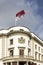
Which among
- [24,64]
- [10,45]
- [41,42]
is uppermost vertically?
[41,42]

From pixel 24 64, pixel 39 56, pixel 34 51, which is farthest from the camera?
pixel 39 56

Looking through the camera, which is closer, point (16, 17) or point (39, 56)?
point (16, 17)

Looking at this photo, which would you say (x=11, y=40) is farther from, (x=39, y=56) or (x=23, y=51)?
(x=39, y=56)

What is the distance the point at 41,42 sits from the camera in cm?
9444

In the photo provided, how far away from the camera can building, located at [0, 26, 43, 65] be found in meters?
74.6

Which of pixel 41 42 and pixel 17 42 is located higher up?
pixel 41 42

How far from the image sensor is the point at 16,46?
77.1m

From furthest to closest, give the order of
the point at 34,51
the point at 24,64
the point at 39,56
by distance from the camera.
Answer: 1. the point at 39,56
2. the point at 34,51
3. the point at 24,64

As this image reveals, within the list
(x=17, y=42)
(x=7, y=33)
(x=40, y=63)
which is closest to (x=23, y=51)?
(x=17, y=42)

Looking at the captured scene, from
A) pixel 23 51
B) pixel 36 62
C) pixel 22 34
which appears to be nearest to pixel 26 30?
pixel 22 34

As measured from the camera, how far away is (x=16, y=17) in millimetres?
78625

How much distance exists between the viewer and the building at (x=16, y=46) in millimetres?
74625

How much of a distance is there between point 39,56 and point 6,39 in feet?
61.7

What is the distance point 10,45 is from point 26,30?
295 inches
